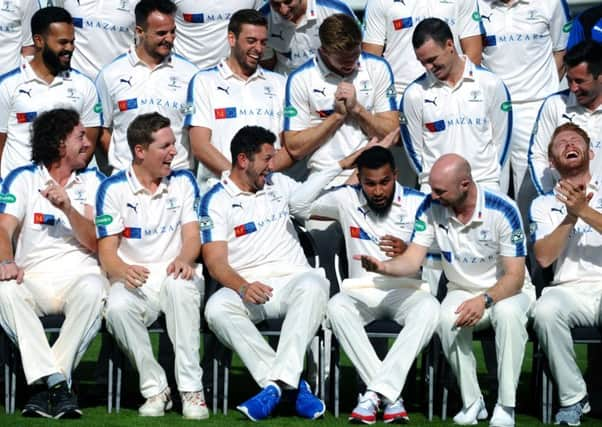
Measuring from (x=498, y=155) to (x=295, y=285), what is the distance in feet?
6.31

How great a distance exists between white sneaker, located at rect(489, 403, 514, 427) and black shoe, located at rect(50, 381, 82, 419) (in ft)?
8.25

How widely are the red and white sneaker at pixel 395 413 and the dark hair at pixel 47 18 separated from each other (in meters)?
3.56

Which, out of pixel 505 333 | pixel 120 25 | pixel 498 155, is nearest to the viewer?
pixel 505 333

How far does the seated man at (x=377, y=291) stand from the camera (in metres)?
8.60

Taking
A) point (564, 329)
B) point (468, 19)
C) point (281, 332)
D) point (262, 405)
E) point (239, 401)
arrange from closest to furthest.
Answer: point (262, 405)
point (564, 329)
point (281, 332)
point (239, 401)
point (468, 19)

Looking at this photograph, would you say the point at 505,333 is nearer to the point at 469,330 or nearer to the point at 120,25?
the point at 469,330

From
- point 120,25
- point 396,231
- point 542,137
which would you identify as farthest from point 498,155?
point 120,25

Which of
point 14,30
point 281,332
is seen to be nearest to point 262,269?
→ point 281,332

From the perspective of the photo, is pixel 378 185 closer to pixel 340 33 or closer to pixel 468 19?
pixel 340 33

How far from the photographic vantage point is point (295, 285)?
898cm

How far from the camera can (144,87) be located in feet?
33.0

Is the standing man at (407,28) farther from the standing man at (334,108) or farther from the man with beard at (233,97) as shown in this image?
the man with beard at (233,97)

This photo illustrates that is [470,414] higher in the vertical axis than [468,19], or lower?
lower

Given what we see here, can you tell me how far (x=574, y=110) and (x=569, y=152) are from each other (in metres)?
0.75
